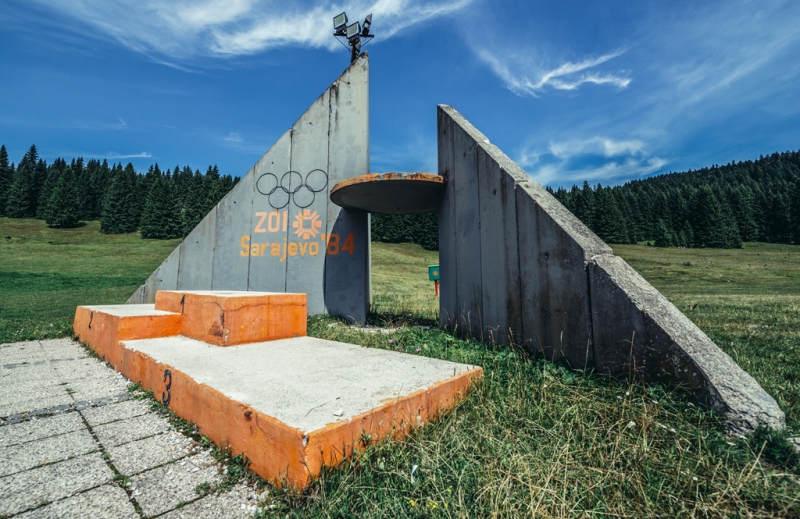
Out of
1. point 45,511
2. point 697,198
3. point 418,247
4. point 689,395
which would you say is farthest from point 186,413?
point 697,198

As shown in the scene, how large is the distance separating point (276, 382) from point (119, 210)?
232ft

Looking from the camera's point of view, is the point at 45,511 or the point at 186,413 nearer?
the point at 45,511

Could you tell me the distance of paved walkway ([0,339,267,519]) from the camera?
4.90ft

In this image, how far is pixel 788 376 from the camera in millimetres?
2734

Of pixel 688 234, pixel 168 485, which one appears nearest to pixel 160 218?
pixel 168 485

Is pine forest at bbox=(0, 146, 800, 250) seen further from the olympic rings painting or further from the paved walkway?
the paved walkway

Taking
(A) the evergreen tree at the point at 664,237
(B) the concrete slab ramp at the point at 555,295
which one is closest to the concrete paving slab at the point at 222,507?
(B) the concrete slab ramp at the point at 555,295

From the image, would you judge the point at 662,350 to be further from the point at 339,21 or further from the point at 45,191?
the point at 45,191

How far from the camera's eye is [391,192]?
552cm

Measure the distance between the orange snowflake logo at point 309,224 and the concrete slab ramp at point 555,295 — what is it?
9.27 ft

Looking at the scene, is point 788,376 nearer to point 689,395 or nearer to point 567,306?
point 689,395

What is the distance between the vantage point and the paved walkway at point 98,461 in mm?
1494

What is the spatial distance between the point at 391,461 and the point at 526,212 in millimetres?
2537

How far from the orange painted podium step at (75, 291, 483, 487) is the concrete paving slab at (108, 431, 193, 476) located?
13 centimetres
